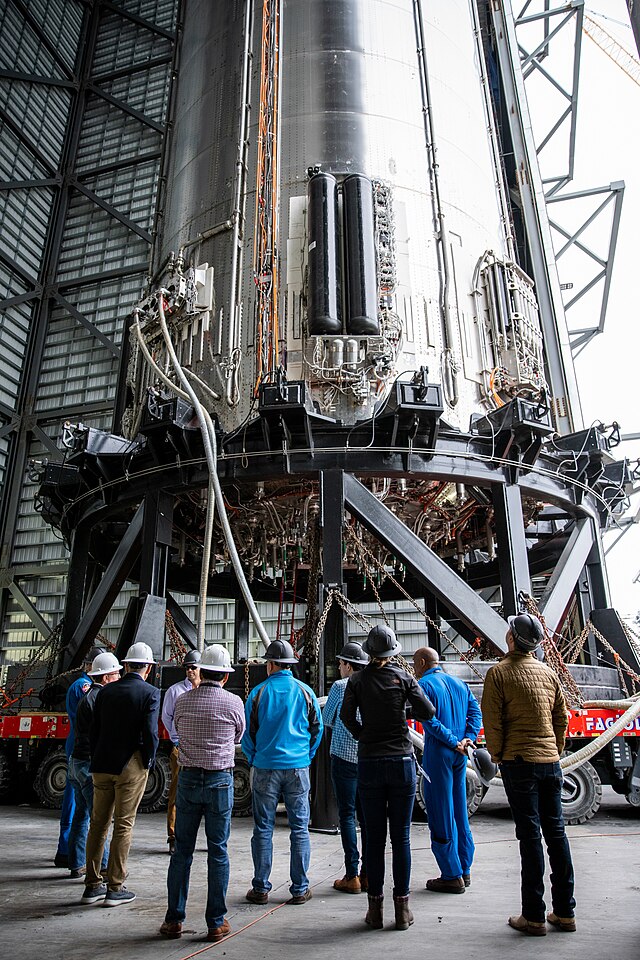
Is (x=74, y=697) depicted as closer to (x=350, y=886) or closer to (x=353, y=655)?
(x=353, y=655)

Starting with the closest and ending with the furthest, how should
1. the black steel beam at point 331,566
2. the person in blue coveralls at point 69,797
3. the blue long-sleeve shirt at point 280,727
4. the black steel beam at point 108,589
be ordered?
the blue long-sleeve shirt at point 280,727 < the person in blue coveralls at point 69,797 < the black steel beam at point 331,566 < the black steel beam at point 108,589

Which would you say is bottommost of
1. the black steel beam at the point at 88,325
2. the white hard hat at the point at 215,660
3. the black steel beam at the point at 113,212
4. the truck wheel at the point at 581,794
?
the truck wheel at the point at 581,794

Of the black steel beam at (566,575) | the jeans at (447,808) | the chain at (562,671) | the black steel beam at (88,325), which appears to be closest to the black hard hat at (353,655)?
the jeans at (447,808)

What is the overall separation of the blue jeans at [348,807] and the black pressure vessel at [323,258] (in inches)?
246

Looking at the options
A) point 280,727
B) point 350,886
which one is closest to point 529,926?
point 350,886

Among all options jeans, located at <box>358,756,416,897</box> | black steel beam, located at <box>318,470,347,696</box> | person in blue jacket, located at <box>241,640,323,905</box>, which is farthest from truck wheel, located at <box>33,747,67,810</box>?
jeans, located at <box>358,756,416,897</box>

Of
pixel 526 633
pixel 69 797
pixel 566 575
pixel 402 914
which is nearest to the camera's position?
pixel 402 914

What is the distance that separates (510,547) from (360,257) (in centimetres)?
451

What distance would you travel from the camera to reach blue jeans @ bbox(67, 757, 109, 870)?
515cm

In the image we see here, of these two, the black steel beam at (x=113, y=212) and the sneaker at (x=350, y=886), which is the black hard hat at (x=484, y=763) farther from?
the black steel beam at (x=113, y=212)

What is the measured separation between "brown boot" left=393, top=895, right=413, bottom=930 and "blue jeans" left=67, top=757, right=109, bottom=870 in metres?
2.34

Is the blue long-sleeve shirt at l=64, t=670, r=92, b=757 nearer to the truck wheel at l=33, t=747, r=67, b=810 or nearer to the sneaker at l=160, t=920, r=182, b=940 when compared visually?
the sneaker at l=160, t=920, r=182, b=940

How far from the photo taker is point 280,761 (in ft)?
15.2

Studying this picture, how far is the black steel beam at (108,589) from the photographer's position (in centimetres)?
1066
